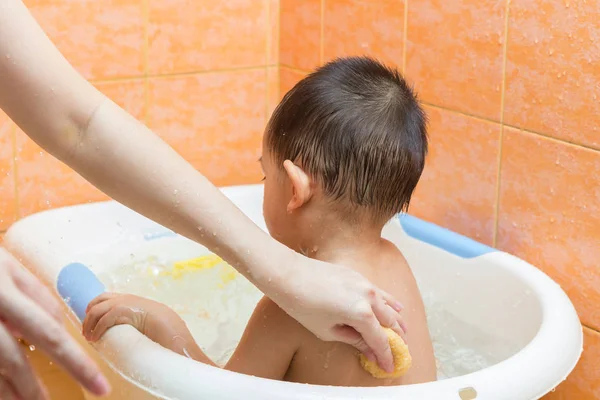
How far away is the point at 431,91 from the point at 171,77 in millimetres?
635

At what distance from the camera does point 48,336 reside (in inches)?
25.2

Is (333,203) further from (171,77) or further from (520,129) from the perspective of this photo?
(171,77)

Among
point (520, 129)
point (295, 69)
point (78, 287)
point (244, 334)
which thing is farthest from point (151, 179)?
point (295, 69)

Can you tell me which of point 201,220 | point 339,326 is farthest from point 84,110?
point 339,326

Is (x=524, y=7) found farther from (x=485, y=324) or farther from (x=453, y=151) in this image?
(x=485, y=324)

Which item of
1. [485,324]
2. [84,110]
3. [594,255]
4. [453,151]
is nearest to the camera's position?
[84,110]

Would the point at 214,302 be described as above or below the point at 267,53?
below

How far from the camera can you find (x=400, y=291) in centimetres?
128

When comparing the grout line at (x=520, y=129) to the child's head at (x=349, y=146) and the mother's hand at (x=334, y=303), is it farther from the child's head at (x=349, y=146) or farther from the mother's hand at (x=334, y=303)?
the mother's hand at (x=334, y=303)

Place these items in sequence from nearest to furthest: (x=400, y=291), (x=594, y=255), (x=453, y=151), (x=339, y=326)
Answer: (x=339, y=326), (x=400, y=291), (x=594, y=255), (x=453, y=151)

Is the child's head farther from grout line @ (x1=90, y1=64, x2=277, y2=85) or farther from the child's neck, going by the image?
grout line @ (x1=90, y1=64, x2=277, y2=85)

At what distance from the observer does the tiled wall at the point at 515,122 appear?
60.2 inches

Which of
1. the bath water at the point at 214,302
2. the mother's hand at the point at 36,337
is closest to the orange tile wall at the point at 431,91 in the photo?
the bath water at the point at 214,302

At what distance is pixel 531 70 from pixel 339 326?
74 centimetres
